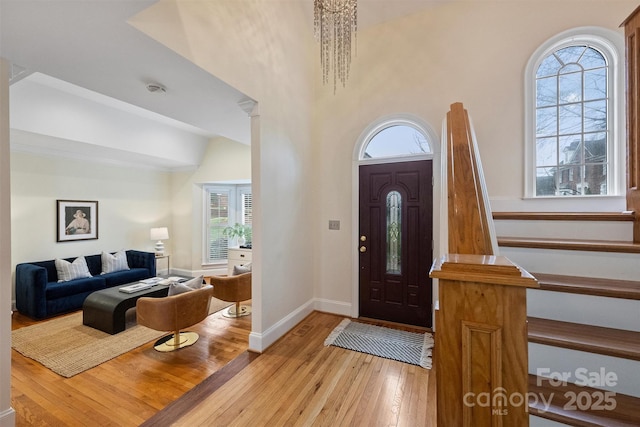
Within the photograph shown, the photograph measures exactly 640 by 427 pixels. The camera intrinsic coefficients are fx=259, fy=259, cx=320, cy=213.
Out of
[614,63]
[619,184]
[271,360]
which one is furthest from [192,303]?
[614,63]

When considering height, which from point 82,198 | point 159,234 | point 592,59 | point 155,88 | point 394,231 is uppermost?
point 592,59

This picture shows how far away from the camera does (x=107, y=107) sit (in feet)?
13.9

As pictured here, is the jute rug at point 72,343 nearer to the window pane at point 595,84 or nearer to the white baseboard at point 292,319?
the white baseboard at point 292,319

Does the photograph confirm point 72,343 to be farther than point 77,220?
No

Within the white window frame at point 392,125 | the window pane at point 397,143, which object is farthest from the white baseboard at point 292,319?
the window pane at point 397,143

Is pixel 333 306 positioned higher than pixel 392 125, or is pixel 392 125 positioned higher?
pixel 392 125

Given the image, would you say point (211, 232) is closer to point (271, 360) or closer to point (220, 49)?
point (271, 360)

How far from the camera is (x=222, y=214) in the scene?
651 cm

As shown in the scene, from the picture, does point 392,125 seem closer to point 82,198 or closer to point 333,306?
point 333,306

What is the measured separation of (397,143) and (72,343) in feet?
15.0

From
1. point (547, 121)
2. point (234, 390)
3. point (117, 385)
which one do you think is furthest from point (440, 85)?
point (117, 385)

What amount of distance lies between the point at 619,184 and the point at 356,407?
3.14m

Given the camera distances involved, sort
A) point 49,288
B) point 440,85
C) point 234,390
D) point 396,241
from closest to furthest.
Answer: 1. point 234,390
2. point 440,85
3. point 396,241
4. point 49,288

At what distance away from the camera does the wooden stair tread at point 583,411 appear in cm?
95
